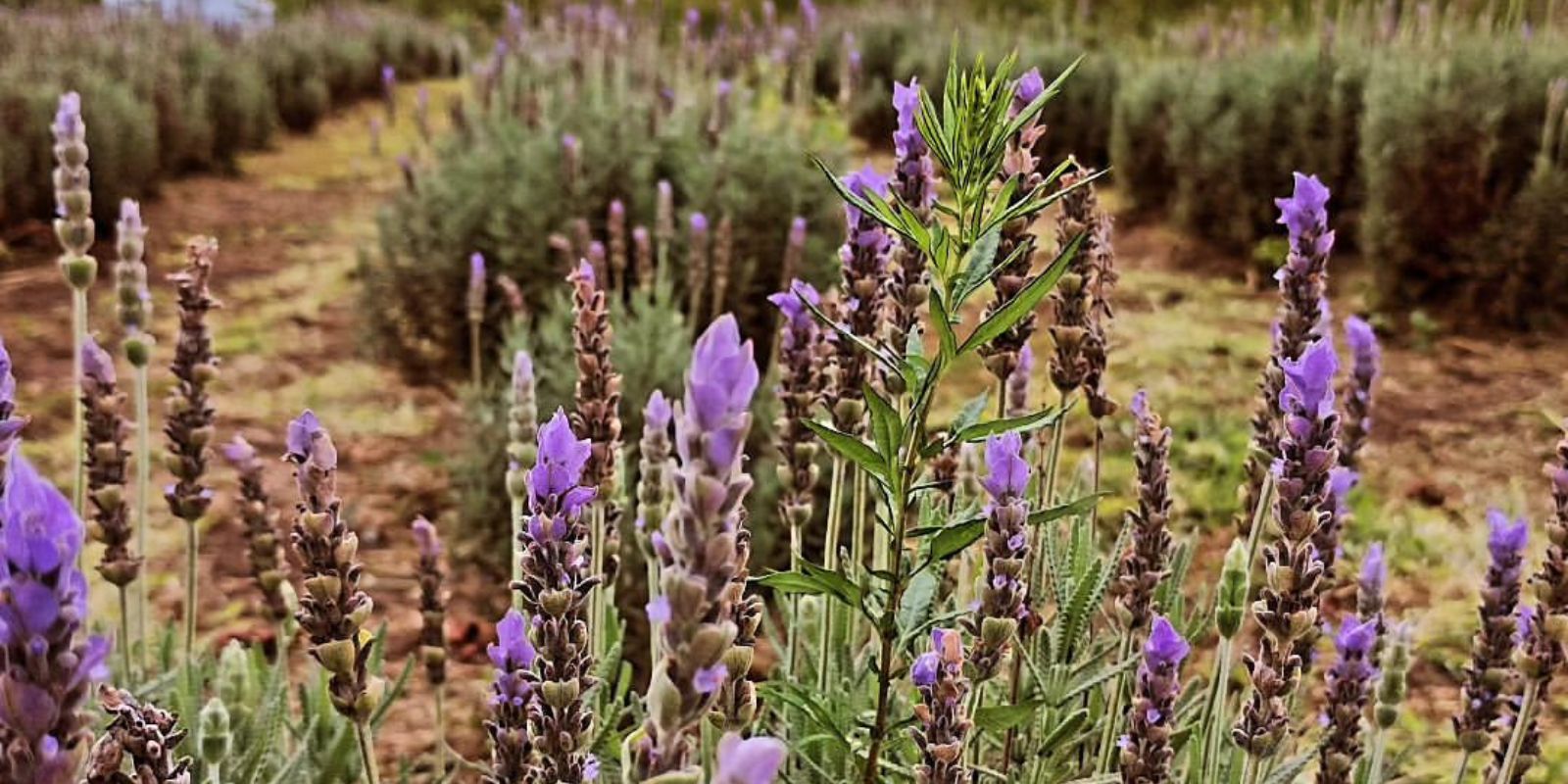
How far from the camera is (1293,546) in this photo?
1306mm

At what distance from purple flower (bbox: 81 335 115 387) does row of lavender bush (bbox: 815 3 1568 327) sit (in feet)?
16.2

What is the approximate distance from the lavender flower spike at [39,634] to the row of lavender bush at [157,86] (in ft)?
21.1

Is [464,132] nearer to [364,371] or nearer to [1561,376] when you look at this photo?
[364,371]

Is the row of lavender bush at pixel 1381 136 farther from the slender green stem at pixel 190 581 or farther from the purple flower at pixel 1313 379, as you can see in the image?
the slender green stem at pixel 190 581

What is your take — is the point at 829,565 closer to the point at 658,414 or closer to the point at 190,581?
the point at 658,414

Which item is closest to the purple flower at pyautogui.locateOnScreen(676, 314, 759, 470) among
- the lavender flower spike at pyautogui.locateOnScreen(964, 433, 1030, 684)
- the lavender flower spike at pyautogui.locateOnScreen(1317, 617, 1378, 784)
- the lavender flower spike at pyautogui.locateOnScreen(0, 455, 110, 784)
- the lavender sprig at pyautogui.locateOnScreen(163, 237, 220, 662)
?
the lavender flower spike at pyautogui.locateOnScreen(0, 455, 110, 784)

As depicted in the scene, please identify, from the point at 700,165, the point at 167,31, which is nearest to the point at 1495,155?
the point at 700,165

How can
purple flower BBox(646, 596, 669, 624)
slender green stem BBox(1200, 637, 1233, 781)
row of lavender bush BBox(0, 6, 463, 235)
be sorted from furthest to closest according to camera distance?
row of lavender bush BBox(0, 6, 463, 235)
slender green stem BBox(1200, 637, 1233, 781)
purple flower BBox(646, 596, 669, 624)

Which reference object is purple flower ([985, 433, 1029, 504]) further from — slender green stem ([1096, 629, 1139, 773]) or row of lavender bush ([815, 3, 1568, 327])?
row of lavender bush ([815, 3, 1568, 327])

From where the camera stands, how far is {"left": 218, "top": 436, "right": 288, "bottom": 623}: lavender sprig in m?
2.05

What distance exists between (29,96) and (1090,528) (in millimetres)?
6267

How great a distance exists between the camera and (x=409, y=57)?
15484mm

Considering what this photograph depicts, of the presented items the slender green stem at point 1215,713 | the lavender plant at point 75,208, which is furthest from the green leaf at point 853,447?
the lavender plant at point 75,208

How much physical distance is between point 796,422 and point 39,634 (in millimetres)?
1106
